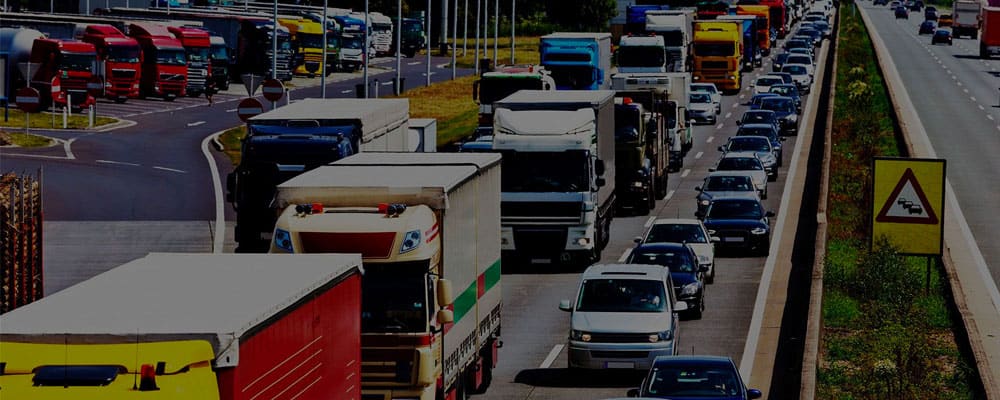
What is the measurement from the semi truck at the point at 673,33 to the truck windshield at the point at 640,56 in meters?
8.73

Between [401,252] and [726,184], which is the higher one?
[401,252]

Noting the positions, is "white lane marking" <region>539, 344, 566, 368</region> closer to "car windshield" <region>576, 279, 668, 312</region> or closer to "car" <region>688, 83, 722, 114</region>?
"car windshield" <region>576, 279, 668, 312</region>

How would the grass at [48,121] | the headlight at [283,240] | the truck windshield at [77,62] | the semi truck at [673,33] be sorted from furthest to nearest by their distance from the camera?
1. the semi truck at [673,33]
2. the truck windshield at [77,62]
3. the grass at [48,121]
4. the headlight at [283,240]

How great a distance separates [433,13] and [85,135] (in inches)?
3401

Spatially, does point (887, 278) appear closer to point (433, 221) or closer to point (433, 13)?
point (433, 221)

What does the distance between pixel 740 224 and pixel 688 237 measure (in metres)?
A: 4.37

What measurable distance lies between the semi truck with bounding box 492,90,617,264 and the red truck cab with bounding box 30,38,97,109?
1483 inches

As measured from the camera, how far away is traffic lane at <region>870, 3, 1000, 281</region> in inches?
1951

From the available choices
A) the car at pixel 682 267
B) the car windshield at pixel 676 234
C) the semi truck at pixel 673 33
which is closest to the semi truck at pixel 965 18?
the semi truck at pixel 673 33

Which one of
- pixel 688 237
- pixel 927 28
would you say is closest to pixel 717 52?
pixel 688 237

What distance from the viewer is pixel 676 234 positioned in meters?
38.1

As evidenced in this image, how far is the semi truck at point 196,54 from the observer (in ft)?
272

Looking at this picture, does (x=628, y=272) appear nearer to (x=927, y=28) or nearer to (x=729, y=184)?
(x=729, y=184)

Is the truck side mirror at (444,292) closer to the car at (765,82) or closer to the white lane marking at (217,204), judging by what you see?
the white lane marking at (217,204)
